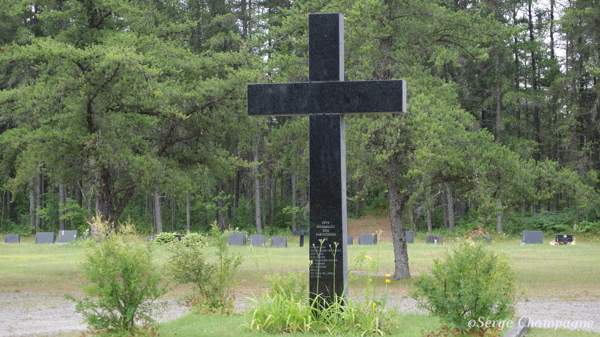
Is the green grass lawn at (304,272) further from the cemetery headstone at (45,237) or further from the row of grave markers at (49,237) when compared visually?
the cemetery headstone at (45,237)

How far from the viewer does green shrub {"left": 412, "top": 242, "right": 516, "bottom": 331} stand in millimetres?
7387

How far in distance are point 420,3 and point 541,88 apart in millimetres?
32292

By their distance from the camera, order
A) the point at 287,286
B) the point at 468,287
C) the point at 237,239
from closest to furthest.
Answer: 1. the point at 468,287
2. the point at 287,286
3. the point at 237,239

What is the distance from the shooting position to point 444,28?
58.4ft

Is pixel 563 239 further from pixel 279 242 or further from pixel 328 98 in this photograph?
pixel 328 98

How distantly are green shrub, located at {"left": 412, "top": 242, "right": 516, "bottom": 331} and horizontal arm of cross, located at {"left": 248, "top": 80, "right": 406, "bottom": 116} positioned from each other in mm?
2121

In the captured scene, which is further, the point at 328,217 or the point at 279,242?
the point at 279,242

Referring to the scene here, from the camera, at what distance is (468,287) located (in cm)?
732

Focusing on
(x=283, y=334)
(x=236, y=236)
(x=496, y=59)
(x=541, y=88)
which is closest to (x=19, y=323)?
(x=283, y=334)

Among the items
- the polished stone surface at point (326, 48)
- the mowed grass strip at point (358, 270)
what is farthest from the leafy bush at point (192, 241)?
the polished stone surface at point (326, 48)

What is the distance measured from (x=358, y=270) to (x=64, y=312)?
1092 cm

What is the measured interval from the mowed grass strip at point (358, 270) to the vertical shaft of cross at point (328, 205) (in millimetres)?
1889

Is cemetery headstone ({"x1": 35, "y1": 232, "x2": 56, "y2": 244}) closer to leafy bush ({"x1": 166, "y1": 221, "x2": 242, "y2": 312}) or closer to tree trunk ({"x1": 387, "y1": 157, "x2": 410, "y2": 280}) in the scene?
tree trunk ({"x1": 387, "y1": 157, "x2": 410, "y2": 280})

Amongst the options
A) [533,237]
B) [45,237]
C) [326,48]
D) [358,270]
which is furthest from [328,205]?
[45,237]
